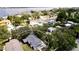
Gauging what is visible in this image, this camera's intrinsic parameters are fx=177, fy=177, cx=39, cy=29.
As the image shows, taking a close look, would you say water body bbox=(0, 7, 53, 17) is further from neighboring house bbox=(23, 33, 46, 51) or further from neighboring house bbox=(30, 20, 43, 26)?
neighboring house bbox=(23, 33, 46, 51)

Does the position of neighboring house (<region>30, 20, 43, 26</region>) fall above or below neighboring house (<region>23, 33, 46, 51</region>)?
above

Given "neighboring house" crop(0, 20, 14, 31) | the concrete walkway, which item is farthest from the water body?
the concrete walkway

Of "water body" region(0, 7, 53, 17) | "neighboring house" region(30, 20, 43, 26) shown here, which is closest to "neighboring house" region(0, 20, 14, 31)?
"water body" region(0, 7, 53, 17)

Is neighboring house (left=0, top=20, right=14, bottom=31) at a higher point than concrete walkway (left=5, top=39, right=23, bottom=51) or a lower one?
higher

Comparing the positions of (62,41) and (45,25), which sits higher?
(45,25)

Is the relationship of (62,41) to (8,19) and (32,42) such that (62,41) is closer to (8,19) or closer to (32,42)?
(32,42)

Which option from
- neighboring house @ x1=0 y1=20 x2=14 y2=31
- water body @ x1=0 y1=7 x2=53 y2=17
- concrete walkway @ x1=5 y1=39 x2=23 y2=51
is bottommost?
concrete walkway @ x1=5 y1=39 x2=23 y2=51
